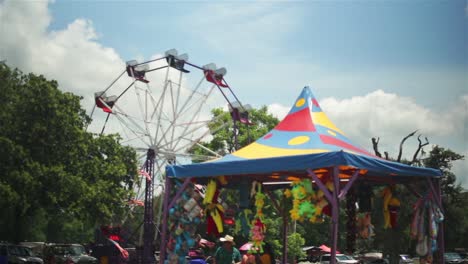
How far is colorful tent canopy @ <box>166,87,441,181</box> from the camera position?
9758 mm

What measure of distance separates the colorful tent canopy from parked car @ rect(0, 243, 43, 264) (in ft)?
43.8

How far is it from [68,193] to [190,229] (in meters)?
14.0

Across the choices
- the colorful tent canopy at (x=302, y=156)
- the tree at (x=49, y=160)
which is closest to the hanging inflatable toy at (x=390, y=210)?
the colorful tent canopy at (x=302, y=156)

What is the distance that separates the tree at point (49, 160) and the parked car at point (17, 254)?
1580 millimetres

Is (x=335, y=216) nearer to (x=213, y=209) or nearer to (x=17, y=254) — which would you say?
(x=213, y=209)

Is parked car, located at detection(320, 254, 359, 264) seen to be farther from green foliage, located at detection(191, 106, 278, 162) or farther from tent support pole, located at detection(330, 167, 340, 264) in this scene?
tent support pole, located at detection(330, 167, 340, 264)

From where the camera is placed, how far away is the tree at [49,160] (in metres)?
23.1

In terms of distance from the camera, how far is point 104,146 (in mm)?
27984

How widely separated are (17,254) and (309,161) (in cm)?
1724

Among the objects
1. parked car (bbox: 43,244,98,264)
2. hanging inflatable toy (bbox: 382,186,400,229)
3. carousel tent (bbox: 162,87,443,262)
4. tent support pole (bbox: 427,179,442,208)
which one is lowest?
parked car (bbox: 43,244,98,264)

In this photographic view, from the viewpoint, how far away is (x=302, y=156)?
9891 mm

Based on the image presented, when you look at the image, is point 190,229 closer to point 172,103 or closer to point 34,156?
point 34,156

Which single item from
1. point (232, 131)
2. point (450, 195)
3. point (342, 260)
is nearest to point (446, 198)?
point (450, 195)

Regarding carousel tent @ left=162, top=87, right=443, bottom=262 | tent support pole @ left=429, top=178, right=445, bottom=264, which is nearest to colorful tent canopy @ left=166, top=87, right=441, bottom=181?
carousel tent @ left=162, top=87, right=443, bottom=262
